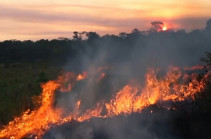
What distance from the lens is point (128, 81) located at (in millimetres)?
23797

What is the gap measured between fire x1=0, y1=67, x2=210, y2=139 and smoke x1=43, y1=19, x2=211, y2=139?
720 millimetres

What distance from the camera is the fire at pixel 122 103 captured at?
18094mm

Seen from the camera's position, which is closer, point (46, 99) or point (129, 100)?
point (129, 100)

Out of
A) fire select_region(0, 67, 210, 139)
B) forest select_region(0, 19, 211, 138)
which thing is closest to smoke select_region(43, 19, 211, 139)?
forest select_region(0, 19, 211, 138)

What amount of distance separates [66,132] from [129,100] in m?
3.86

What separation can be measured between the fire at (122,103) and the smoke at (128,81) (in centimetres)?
72

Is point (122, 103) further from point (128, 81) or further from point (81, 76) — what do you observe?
point (81, 76)

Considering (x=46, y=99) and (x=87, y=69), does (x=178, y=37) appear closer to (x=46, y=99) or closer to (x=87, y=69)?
(x=87, y=69)

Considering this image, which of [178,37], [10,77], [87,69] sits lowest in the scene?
[10,77]

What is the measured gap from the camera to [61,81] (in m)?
25.5

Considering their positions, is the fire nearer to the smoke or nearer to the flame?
the smoke

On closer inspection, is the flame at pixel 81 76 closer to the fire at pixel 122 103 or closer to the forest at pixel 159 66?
the forest at pixel 159 66

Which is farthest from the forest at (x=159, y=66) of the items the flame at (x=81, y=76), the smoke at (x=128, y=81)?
the flame at (x=81, y=76)

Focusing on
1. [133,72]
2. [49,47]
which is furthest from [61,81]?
[49,47]
